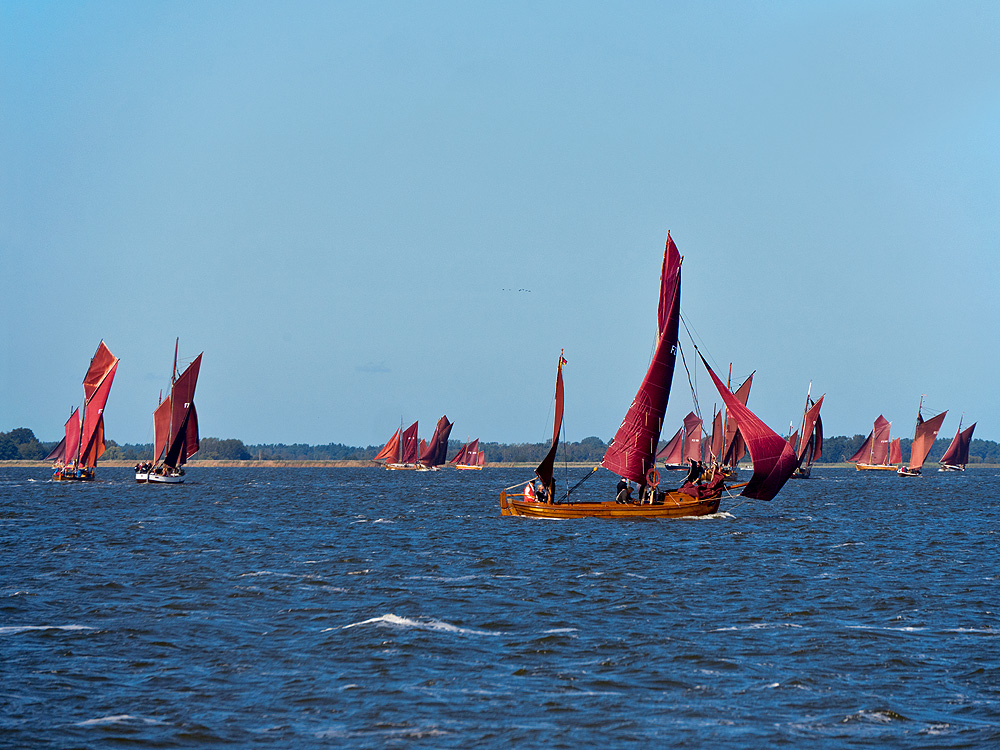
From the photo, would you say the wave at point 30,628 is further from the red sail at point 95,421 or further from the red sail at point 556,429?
the red sail at point 95,421

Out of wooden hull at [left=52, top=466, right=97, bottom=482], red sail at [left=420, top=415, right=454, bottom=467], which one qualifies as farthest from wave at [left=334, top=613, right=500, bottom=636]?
red sail at [left=420, top=415, right=454, bottom=467]

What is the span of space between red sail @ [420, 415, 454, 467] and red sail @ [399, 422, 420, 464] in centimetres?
174

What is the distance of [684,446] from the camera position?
551 feet

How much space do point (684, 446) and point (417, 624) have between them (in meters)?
148

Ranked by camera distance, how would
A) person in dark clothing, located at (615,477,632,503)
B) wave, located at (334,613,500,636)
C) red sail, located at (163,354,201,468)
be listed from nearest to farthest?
wave, located at (334,613,500,636) → person in dark clothing, located at (615,477,632,503) → red sail, located at (163,354,201,468)

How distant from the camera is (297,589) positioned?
93.8 ft

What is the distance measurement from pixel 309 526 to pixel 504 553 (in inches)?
700

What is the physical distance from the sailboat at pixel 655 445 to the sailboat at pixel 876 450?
123m

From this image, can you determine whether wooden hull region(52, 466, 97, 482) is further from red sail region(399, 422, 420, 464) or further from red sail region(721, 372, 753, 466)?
red sail region(399, 422, 420, 464)

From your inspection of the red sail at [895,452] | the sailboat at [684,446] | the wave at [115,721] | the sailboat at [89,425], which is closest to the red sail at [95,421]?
the sailboat at [89,425]

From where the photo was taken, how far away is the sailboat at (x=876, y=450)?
16800cm

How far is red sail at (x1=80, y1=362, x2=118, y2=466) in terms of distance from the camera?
91.6 meters

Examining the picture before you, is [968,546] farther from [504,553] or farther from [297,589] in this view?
[297,589]

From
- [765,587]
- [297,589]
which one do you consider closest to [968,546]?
[765,587]
